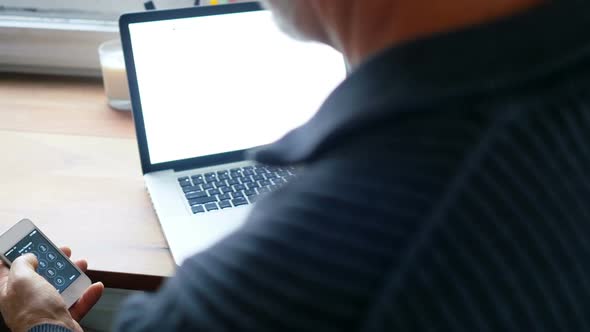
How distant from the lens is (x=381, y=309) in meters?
0.38

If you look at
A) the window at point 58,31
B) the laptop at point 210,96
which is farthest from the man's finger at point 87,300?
the window at point 58,31

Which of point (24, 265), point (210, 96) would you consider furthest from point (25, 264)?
point (210, 96)

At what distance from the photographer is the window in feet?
4.28

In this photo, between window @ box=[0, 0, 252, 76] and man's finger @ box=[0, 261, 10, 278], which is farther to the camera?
window @ box=[0, 0, 252, 76]

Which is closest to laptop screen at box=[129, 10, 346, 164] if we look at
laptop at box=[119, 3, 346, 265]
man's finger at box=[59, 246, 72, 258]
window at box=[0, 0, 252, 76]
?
laptop at box=[119, 3, 346, 265]

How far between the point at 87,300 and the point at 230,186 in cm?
23

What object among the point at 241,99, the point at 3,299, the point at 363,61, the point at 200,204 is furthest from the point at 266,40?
the point at 363,61

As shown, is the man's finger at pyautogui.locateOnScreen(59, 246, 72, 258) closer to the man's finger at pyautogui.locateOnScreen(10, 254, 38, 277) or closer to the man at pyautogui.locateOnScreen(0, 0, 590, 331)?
the man's finger at pyautogui.locateOnScreen(10, 254, 38, 277)

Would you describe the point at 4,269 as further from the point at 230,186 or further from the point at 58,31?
the point at 58,31

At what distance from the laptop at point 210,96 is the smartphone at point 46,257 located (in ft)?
0.47

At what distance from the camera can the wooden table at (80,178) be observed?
0.84 m

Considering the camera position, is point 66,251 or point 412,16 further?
point 66,251

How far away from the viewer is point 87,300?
2.72ft

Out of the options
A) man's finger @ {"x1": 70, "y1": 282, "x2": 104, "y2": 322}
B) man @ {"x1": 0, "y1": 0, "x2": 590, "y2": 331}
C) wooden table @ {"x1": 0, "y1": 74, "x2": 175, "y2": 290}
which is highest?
man @ {"x1": 0, "y1": 0, "x2": 590, "y2": 331}
